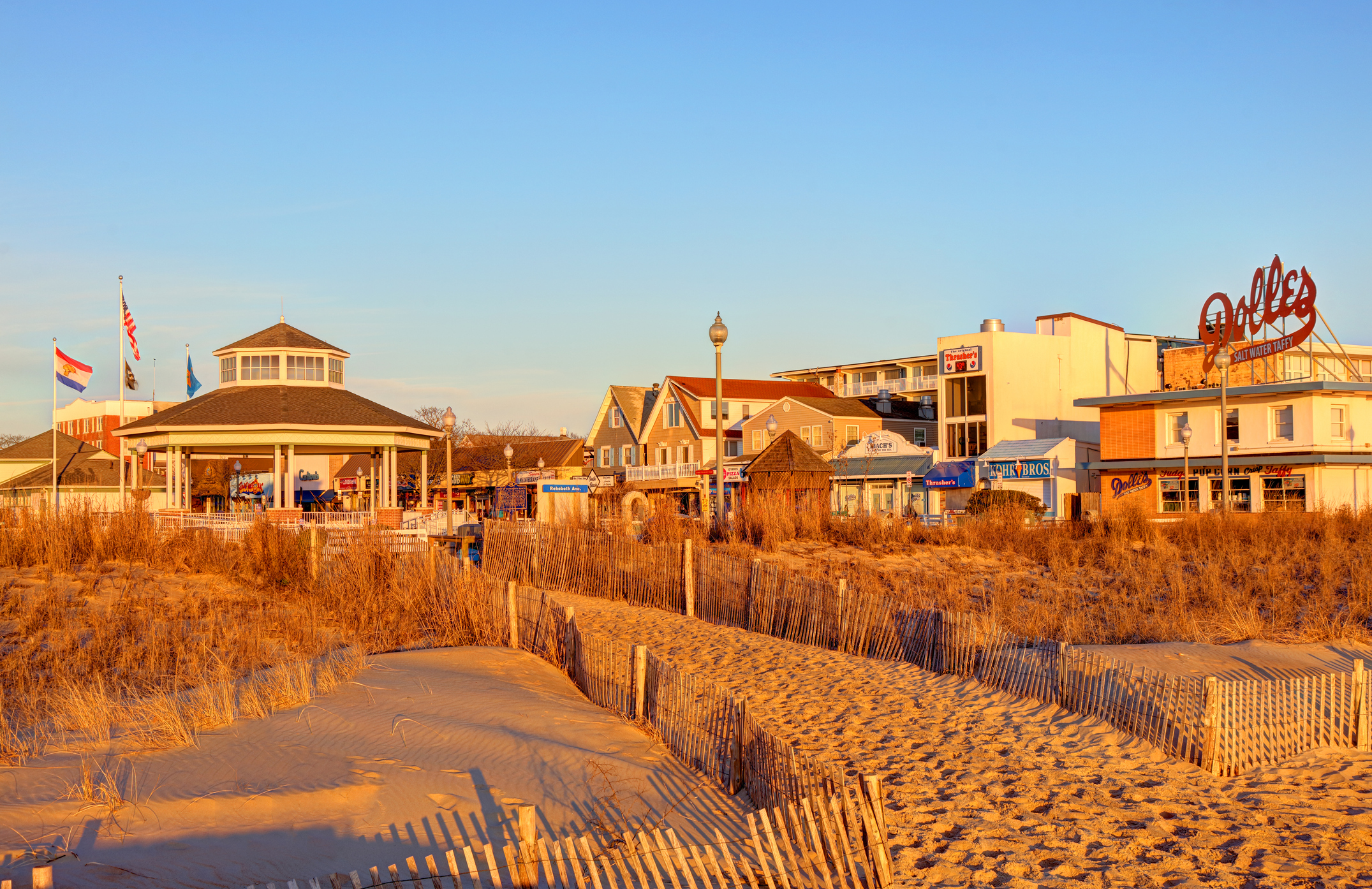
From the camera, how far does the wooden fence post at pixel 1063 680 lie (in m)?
11.4

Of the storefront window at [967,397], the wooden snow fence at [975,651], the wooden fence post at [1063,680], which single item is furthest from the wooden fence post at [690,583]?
the storefront window at [967,397]

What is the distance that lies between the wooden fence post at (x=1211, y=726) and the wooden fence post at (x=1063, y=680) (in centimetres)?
221

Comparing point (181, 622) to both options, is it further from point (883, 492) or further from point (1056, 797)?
point (883, 492)

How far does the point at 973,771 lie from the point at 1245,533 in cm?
1927

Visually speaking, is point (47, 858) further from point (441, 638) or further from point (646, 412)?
point (646, 412)

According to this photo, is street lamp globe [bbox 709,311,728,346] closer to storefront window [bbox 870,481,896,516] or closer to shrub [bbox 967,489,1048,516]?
shrub [bbox 967,489,1048,516]

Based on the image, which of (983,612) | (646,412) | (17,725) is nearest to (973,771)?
(17,725)

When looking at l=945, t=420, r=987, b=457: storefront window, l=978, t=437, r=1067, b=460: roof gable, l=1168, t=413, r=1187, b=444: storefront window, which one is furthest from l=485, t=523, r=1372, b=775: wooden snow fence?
l=945, t=420, r=987, b=457: storefront window

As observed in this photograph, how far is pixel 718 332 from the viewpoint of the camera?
1858 centimetres

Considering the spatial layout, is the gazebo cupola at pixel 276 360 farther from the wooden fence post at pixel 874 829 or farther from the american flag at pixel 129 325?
the wooden fence post at pixel 874 829

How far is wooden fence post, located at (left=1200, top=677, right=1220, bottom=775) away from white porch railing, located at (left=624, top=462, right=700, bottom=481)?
159 ft

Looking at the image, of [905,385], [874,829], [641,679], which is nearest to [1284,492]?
[905,385]

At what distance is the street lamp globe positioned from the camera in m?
18.5

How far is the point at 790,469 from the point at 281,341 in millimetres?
16485
